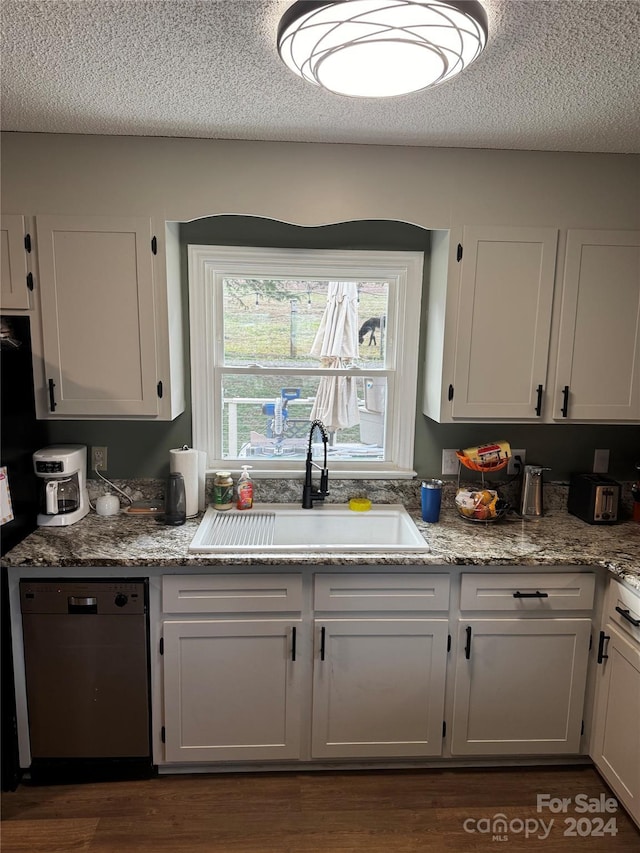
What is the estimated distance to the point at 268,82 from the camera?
1.71 metres

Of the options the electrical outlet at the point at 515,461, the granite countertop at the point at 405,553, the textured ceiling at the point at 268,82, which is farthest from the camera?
the electrical outlet at the point at 515,461

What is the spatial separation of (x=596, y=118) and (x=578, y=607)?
1803 millimetres

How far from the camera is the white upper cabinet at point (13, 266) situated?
7.11 feet

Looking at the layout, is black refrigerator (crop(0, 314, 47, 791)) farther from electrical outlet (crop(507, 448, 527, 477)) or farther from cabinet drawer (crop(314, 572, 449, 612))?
electrical outlet (crop(507, 448, 527, 477))

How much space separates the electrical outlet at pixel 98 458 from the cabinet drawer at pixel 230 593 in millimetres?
793

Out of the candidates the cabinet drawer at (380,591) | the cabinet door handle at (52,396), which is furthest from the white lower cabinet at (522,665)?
the cabinet door handle at (52,396)

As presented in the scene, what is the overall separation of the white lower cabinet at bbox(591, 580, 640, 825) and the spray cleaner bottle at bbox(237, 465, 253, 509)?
1.53 metres

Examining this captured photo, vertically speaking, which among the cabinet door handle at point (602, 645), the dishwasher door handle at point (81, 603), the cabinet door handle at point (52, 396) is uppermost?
the cabinet door handle at point (52, 396)

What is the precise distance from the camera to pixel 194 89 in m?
1.77

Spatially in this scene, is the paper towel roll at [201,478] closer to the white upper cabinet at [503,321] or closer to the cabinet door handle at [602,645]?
the white upper cabinet at [503,321]

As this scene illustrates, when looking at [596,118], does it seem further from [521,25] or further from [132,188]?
[132,188]

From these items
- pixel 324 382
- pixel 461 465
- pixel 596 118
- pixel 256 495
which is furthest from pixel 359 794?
pixel 596 118

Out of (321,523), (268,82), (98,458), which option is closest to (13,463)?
(98,458)

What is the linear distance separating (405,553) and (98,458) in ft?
4.89
